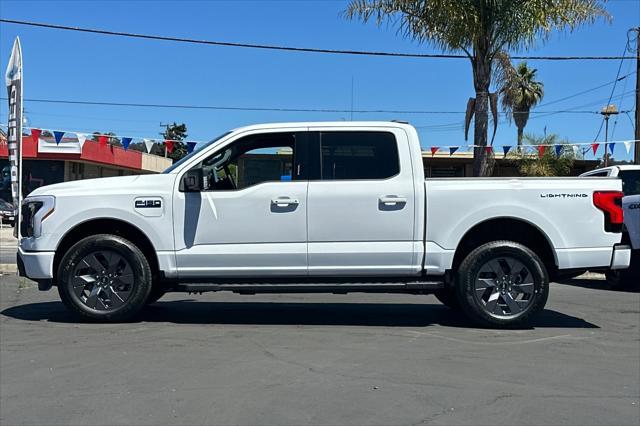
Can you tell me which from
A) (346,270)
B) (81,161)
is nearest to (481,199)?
(346,270)

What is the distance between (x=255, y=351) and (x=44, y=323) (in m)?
2.67

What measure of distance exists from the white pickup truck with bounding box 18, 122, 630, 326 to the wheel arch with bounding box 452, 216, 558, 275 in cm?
7

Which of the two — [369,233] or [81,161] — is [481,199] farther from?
[81,161]

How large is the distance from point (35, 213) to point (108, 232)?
0.77 m

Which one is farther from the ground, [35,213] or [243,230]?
[35,213]

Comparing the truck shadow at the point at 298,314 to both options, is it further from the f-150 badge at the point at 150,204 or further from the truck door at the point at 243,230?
the f-150 badge at the point at 150,204

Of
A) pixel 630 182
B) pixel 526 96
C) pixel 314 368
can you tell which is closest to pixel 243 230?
pixel 314 368

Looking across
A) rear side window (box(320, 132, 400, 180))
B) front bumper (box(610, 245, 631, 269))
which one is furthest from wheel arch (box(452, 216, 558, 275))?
rear side window (box(320, 132, 400, 180))

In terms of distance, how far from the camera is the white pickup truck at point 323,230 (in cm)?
625

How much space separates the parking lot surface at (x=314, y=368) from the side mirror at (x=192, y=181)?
1483mm

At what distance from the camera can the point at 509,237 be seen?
6.61 meters

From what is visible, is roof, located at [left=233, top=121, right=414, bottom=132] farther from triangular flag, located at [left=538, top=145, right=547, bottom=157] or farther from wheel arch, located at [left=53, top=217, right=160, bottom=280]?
triangular flag, located at [left=538, top=145, right=547, bottom=157]

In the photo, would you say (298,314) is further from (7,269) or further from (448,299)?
(7,269)

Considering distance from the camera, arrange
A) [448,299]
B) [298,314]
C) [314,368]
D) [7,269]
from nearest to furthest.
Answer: [314,368]
[298,314]
[448,299]
[7,269]
